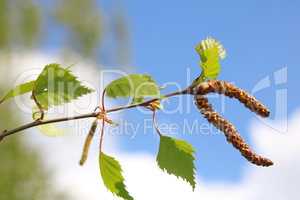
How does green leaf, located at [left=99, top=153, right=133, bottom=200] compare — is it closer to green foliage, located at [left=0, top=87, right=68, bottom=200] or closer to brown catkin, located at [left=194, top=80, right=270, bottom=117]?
brown catkin, located at [left=194, top=80, right=270, bottom=117]

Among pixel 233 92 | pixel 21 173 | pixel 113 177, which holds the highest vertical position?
pixel 233 92

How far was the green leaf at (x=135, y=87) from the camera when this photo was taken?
771 mm

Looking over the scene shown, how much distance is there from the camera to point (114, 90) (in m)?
0.80

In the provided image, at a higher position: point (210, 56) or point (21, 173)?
point (210, 56)

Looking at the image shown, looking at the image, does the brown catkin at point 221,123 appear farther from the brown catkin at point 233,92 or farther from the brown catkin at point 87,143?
the brown catkin at point 87,143

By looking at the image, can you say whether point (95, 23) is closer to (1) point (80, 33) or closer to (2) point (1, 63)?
(1) point (80, 33)

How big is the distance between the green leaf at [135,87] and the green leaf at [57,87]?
0.13ft

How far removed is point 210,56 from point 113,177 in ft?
0.70

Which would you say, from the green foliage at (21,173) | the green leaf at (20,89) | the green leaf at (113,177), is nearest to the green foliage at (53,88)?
the green leaf at (20,89)

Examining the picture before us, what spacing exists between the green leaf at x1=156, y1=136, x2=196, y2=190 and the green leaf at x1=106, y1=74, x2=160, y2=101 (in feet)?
0.36

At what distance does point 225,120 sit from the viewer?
0.80m

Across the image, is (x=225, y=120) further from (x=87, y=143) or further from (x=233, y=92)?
(x=87, y=143)

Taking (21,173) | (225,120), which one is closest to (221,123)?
(225,120)

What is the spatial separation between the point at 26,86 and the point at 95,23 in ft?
38.2
